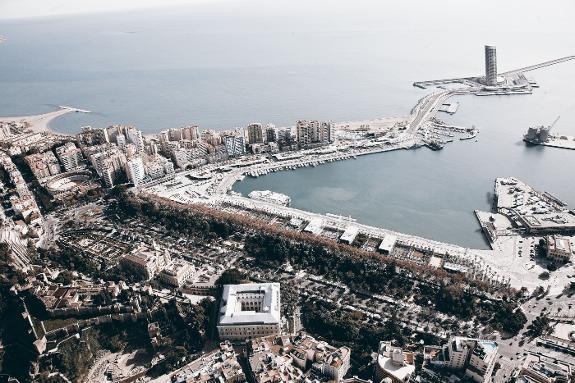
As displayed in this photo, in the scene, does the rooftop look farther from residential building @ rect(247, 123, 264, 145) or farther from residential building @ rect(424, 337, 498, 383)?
residential building @ rect(247, 123, 264, 145)

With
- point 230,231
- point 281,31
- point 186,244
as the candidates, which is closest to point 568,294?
point 230,231

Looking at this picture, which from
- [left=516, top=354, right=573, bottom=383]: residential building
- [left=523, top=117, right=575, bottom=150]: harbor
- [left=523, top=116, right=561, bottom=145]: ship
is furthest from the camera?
[left=523, top=116, right=561, bottom=145]: ship

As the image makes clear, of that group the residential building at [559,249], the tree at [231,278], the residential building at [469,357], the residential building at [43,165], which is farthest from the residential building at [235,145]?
the residential building at [469,357]

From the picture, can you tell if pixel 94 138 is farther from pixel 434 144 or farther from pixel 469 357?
pixel 469 357

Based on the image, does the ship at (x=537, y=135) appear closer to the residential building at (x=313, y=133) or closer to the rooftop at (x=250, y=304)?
the residential building at (x=313, y=133)

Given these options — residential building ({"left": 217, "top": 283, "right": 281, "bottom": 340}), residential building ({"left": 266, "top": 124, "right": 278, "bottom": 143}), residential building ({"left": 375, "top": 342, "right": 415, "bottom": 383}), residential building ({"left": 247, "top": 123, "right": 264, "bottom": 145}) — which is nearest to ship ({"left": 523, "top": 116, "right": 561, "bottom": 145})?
residential building ({"left": 266, "top": 124, "right": 278, "bottom": 143})
